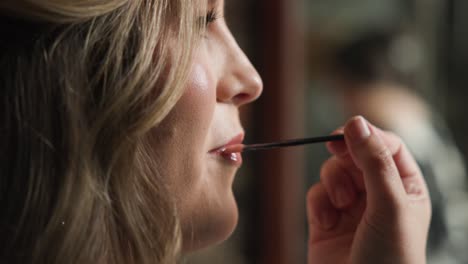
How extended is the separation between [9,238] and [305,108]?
101 centimetres

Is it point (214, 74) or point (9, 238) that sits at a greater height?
point (214, 74)

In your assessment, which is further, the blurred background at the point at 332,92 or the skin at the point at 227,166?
the blurred background at the point at 332,92

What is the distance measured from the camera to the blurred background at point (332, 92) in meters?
1.46

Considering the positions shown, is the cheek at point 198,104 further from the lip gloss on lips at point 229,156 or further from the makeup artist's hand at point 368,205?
the makeup artist's hand at point 368,205

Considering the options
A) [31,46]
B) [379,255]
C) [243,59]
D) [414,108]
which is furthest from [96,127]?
[414,108]

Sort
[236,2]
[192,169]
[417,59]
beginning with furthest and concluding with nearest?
1. [417,59]
2. [236,2]
3. [192,169]

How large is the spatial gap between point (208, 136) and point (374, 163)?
190mm

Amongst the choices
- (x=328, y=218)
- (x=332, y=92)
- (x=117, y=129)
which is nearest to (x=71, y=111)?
(x=117, y=129)

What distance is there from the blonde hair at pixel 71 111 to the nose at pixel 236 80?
95 mm

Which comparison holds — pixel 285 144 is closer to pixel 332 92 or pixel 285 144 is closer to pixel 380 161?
pixel 380 161

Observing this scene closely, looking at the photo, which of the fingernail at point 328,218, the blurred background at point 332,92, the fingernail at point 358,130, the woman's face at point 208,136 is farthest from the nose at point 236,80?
the blurred background at point 332,92

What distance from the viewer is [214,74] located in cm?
71

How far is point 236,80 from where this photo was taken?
0.73 meters

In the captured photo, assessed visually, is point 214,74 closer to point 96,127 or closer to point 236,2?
point 96,127
